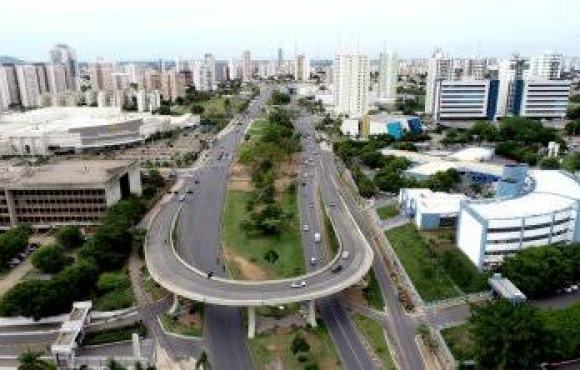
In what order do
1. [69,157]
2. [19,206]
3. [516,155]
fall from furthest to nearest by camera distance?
[69,157]
[516,155]
[19,206]

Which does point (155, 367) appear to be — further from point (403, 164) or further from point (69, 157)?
point (69, 157)

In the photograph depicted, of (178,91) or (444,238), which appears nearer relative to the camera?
(444,238)

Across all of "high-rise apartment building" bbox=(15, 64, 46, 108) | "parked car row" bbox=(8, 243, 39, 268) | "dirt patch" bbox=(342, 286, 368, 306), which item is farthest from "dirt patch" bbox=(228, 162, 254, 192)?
"high-rise apartment building" bbox=(15, 64, 46, 108)

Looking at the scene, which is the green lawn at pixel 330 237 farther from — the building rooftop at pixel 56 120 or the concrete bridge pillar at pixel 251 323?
the building rooftop at pixel 56 120

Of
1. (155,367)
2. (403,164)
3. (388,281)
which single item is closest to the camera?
(155,367)

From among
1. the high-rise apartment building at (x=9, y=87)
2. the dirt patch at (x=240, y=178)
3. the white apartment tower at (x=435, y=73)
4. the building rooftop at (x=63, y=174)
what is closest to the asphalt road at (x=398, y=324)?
the dirt patch at (x=240, y=178)

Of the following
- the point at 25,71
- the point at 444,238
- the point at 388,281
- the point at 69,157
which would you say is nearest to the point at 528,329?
the point at 388,281

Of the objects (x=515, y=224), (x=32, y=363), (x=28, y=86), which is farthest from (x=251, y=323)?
(x=28, y=86)

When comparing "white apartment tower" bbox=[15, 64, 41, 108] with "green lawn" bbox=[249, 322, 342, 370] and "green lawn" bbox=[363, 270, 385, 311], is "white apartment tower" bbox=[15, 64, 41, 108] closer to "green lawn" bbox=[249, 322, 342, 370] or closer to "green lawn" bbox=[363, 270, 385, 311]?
"green lawn" bbox=[363, 270, 385, 311]
